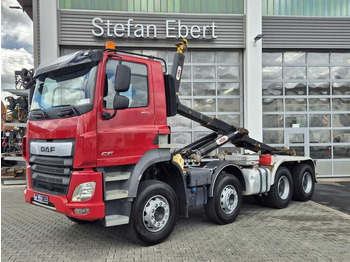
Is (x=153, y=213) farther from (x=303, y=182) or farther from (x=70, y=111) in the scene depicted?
(x=303, y=182)

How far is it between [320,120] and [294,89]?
1.65 meters

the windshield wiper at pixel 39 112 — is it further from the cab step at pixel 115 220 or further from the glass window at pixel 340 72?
the glass window at pixel 340 72

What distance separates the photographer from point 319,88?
12.8m

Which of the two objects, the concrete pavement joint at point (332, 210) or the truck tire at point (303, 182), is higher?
the truck tire at point (303, 182)

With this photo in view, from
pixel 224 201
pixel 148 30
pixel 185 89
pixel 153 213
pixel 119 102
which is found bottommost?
pixel 224 201

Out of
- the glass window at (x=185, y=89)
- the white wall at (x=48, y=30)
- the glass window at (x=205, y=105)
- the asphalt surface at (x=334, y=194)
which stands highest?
the white wall at (x=48, y=30)

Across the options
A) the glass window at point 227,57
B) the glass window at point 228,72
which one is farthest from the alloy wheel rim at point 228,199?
the glass window at point 227,57

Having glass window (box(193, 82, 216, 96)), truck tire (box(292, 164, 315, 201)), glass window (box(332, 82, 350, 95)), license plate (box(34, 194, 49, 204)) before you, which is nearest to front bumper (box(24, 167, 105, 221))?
license plate (box(34, 194, 49, 204))

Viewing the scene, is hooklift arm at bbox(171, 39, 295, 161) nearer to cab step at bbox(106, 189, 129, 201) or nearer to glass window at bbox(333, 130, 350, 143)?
cab step at bbox(106, 189, 129, 201)

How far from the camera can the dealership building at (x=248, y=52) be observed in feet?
36.8

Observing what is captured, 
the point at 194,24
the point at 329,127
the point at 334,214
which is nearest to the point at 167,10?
the point at 194,24

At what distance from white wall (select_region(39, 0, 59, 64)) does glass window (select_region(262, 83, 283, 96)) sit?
8055 mm

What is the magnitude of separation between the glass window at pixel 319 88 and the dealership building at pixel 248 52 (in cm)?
4

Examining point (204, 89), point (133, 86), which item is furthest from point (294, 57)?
point (133, 86)
